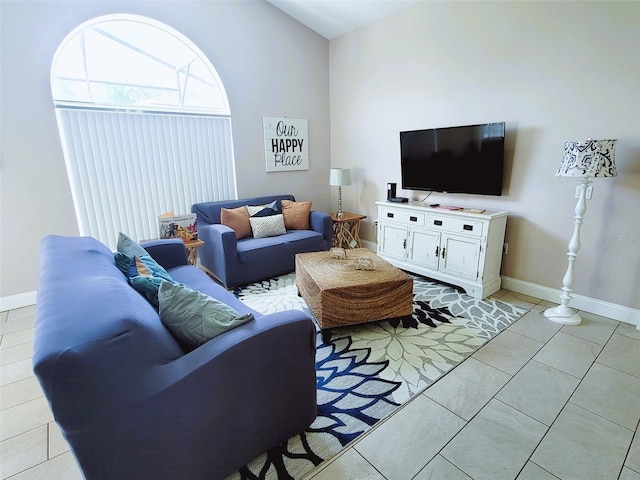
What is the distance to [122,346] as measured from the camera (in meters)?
0.95

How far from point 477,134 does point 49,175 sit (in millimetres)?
3940

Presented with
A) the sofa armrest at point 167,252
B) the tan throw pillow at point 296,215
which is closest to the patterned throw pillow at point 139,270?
the sofa armrest at point 167,252

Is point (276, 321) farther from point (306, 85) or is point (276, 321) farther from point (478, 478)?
point (306, 85)

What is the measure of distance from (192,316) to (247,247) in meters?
2.00

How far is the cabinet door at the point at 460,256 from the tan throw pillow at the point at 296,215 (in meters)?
1.61

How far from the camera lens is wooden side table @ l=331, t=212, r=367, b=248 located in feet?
14.0

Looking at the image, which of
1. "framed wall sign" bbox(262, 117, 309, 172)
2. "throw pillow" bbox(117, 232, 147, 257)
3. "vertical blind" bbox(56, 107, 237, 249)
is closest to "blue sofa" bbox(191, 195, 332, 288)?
"vertical blind" bbox(56, 107, 237, 249)

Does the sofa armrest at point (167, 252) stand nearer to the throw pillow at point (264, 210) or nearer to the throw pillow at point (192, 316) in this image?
the throw pillow at point (264, 210)

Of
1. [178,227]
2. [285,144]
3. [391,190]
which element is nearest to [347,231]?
[391,190]

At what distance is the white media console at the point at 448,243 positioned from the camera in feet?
9.47

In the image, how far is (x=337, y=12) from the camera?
374 centimetres

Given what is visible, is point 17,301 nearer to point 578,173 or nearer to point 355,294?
point 355,294

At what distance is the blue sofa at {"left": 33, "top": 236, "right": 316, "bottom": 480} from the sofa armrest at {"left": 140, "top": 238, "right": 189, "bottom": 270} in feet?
3.51

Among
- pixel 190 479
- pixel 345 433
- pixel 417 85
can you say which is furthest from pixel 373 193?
pixel 190 479
